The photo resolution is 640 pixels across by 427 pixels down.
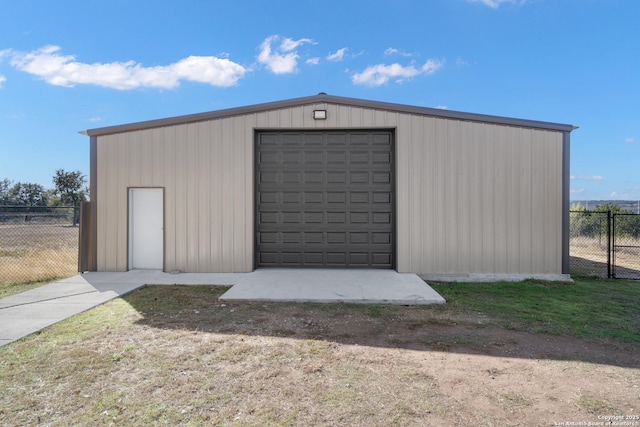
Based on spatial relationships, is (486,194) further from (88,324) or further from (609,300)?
(88,324)

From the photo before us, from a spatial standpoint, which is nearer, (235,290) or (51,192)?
(235,290)

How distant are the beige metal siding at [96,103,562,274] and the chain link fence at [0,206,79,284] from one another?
251 cm

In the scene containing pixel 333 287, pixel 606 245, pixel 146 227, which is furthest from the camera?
pixel 606 245

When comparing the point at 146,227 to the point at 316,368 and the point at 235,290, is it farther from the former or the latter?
the point at 316,368

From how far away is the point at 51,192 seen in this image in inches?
1196

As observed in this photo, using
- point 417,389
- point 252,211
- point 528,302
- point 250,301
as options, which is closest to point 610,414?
point 417,389

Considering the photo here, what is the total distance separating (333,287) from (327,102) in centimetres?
399

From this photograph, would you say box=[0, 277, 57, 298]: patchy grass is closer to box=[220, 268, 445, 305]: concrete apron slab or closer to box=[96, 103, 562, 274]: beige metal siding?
box=[96, 103, 562, 274]: beige metal siding

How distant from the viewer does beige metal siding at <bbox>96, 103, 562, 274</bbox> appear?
720 cm

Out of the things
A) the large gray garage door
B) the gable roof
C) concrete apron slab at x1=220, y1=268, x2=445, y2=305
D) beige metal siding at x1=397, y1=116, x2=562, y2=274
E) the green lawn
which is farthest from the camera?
the large gray garage door

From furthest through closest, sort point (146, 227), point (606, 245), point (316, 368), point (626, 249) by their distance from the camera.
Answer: point (606, 245), point (626, 249), point (146, 227), point (316, 368)

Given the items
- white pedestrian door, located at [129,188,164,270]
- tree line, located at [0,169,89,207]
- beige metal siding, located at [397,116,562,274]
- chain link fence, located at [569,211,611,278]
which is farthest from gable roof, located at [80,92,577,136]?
tree line, located at [0,169,89,207]

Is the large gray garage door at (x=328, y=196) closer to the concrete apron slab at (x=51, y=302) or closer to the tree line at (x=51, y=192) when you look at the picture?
the concrete apron slab at (x=51, y=302)

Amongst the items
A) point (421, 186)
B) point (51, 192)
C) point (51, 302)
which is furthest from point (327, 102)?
point (51, 192)
